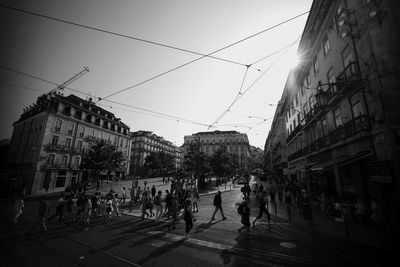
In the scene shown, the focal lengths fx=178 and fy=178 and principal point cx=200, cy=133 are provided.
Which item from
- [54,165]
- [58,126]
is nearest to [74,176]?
[54,165]

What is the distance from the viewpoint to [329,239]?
789 cm

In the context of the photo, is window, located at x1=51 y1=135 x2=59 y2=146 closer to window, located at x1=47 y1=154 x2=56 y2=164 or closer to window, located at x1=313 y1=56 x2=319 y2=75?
window, located at x1=47 y1=154 x2=56 y2=164

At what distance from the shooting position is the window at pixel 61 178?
3347 centimetres

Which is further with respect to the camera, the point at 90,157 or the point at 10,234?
the point at 90,157

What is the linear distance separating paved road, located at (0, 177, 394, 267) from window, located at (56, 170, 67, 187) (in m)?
28.6

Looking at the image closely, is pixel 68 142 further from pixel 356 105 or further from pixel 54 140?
pixel 356 105

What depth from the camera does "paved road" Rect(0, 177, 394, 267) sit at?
5.82 metres

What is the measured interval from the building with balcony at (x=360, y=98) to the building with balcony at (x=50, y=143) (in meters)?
36.6

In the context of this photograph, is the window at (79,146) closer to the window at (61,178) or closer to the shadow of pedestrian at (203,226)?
the window at (61,178)

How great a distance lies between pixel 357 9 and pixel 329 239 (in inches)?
514

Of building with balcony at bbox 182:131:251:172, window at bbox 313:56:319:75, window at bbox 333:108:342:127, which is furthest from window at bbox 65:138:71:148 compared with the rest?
building with balcony at bbox 182:131:251:172

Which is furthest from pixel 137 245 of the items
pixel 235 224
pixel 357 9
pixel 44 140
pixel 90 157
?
pixel 44 140

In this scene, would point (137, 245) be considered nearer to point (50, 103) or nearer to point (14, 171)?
point (50, 103)

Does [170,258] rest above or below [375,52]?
below
